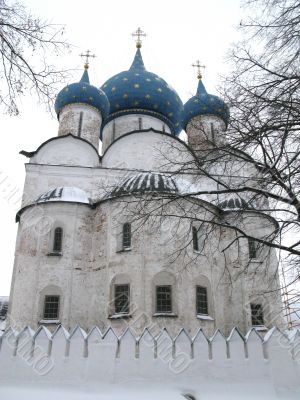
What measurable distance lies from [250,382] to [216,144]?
14.3 ft

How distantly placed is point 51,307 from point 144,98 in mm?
11241

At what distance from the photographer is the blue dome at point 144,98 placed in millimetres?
19469

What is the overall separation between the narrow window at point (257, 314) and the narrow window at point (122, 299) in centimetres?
364

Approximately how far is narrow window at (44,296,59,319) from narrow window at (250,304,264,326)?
5.37 meters

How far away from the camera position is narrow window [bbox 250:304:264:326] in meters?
11.8

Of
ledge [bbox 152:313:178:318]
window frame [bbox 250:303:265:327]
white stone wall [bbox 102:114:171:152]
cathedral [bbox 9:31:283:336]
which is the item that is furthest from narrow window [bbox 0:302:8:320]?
window frame [bbox 250:303:265:327]

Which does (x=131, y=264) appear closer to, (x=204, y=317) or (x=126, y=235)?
(x=126, y=235)

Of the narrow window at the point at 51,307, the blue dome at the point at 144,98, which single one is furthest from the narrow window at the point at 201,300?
the blue dome at the point at 144,98

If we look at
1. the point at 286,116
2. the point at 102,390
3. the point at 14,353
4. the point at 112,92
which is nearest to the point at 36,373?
the point at 14,353

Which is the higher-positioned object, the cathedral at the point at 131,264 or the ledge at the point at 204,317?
the cathedral at the point at 131,264

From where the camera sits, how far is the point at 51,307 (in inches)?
449

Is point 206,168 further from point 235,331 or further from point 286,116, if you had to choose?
point 235,331

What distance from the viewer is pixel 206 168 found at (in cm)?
589

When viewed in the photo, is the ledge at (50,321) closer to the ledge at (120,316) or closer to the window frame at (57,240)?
the ledge at (120,316)
